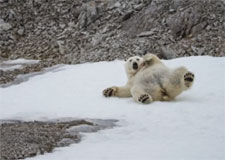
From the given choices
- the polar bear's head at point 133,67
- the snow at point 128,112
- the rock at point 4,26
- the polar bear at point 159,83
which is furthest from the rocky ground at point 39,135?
the rock at point 4,26

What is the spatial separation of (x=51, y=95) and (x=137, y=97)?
2322mm

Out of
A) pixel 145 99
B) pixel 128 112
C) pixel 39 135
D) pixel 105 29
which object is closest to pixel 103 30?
pixel 105 29

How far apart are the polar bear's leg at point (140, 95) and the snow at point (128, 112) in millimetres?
104

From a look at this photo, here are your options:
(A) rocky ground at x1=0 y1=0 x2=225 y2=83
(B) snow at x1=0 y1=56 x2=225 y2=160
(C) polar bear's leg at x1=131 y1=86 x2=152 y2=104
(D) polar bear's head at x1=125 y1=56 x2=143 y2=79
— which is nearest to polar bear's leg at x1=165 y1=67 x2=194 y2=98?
(B) snow at x1=0 y1=56 x2=225 y2=160

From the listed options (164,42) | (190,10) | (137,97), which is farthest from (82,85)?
(190,10)

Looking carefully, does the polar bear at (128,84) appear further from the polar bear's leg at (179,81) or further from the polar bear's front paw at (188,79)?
the polar bear's front paw at (188,79)

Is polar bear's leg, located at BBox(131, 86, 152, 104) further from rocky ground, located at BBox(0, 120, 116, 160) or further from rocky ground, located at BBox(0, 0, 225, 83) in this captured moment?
rocky ground, located at BBox(0, 0, 225, 83)

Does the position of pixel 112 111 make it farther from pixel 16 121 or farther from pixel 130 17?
pixel 130 17

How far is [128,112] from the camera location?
7.19 meters

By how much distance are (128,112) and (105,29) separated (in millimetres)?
9903

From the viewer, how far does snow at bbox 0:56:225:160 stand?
5.07 m

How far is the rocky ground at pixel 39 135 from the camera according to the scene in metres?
5.24

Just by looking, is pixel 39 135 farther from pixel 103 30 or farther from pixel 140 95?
pixel 103 30

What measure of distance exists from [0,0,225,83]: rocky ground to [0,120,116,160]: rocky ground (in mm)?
5961
